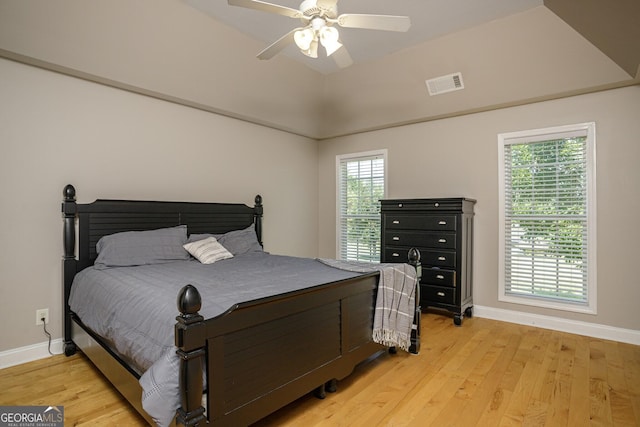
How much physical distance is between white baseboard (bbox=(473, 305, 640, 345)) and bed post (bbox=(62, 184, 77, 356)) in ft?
13.4

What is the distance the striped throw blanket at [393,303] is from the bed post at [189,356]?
4.60ft

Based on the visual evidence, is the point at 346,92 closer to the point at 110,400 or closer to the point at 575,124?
the point at 575,124

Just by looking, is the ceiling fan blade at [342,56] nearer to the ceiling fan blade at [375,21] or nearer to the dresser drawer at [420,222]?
the ceiling fan blade at [375,21]

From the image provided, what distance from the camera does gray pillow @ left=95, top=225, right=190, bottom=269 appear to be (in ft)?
9.65

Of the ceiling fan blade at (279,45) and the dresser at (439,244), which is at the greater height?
the ceiling fan blade at (279,45)

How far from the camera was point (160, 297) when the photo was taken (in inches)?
75.2

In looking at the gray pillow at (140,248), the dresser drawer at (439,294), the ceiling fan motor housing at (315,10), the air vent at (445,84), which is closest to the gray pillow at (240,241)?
the gray pillow at (140,248)

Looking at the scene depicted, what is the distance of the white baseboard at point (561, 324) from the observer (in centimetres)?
323

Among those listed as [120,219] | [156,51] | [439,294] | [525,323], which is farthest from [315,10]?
[525,323]

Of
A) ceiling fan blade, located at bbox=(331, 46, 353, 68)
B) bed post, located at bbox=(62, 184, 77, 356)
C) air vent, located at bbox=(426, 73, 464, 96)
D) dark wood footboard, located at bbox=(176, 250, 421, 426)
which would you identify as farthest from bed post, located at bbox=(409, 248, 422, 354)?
bed post, located at bbox=(62, 184, 77, 356)

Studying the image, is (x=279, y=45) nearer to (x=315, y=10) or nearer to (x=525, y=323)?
(x=315, y=10)

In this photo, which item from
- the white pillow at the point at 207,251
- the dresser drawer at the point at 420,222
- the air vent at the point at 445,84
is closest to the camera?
the white pillow at the point at 207,251

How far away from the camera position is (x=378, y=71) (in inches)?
162

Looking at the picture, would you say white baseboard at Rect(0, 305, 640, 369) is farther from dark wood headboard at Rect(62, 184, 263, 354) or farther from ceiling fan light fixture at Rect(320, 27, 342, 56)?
ceiling fan light fixture at Rect(320, 27, 342, 56)
